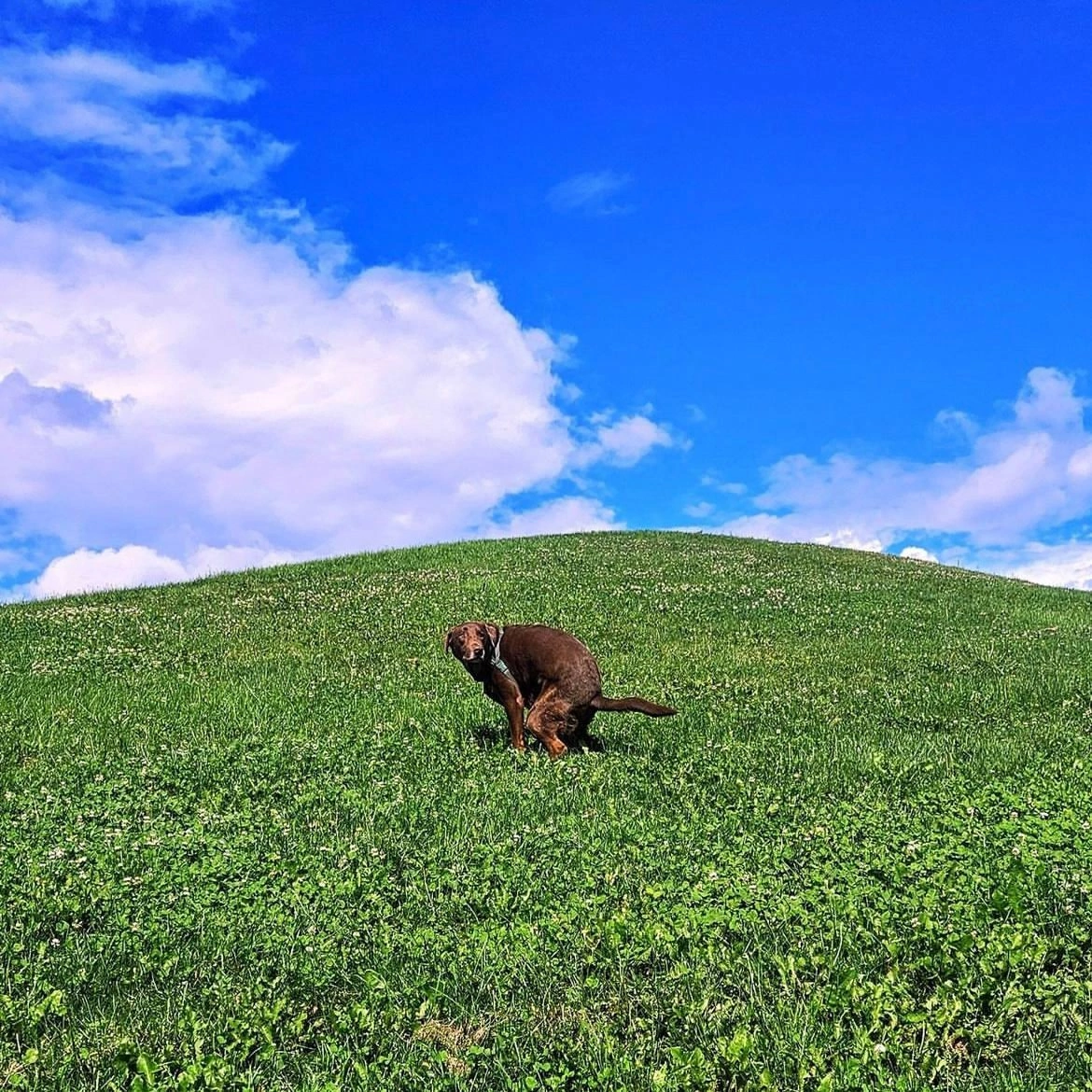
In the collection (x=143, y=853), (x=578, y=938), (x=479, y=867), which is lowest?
(x=578, y=938)

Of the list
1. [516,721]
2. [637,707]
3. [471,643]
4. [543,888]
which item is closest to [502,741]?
[516,721]

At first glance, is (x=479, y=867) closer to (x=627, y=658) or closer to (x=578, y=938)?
(x=578, y=938)

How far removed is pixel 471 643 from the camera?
491 inches

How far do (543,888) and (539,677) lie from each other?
15.5ft

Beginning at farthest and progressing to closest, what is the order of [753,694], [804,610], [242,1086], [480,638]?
[804,610] < [753,694] < [480,638] < [242,1086]

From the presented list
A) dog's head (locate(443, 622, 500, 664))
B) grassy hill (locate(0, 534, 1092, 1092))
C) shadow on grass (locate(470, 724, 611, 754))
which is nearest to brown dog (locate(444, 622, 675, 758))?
dog's head (locate(443, 622, 500, 664))

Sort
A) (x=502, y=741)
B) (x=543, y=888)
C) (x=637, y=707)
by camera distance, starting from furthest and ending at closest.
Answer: (x=502, y=741)
(x=637, y=707)
(x=543, y=888)

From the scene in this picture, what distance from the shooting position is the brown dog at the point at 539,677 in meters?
12.3

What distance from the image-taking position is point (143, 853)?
30.7ft

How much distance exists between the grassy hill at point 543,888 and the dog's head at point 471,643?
4.53 feet

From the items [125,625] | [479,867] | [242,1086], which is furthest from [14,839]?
[125,625]

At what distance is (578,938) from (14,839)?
662cm

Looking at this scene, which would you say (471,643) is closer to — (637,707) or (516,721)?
(516,721)

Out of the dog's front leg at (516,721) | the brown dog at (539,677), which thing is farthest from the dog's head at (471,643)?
the dog's front leg at (516,721)
